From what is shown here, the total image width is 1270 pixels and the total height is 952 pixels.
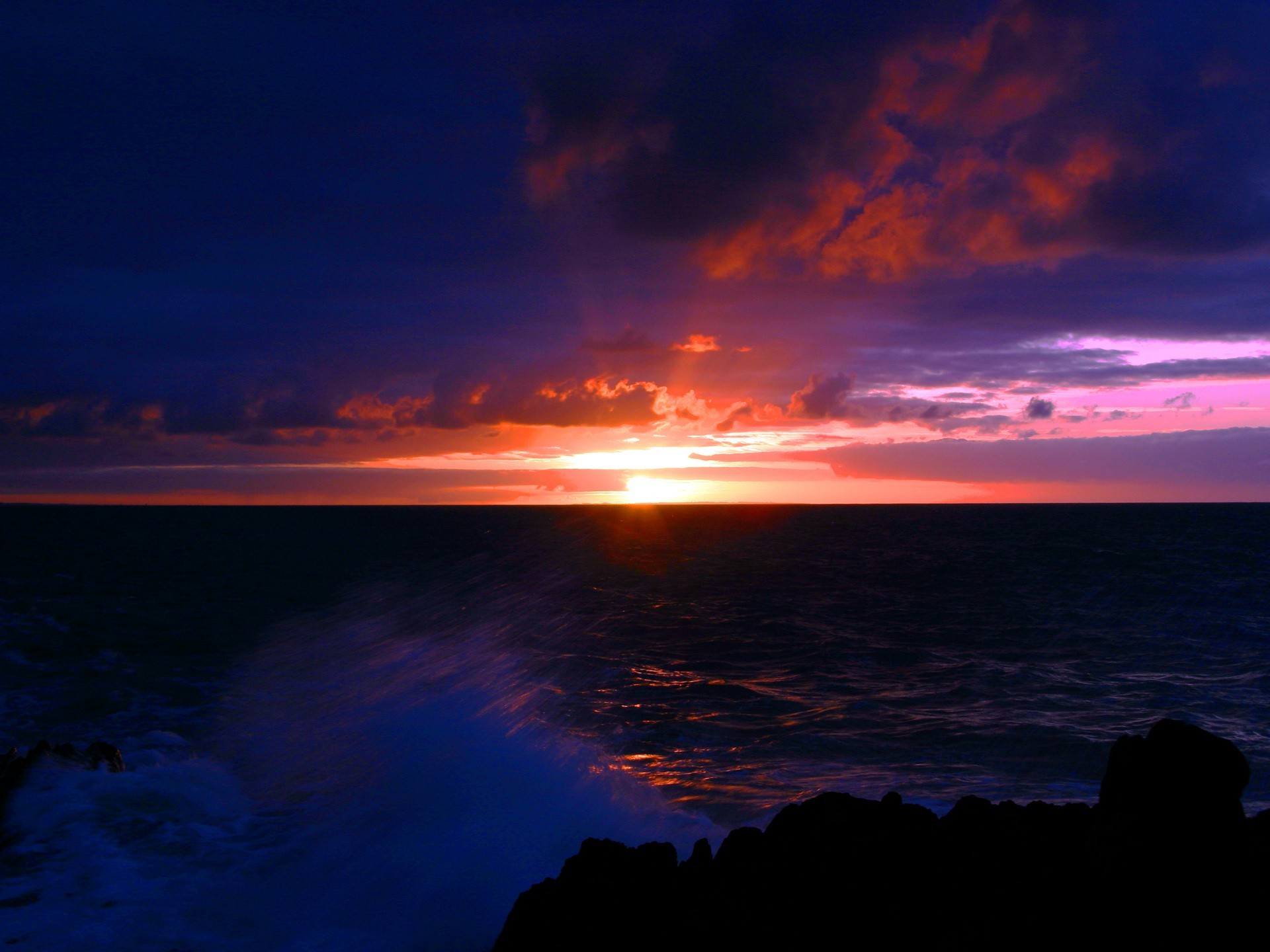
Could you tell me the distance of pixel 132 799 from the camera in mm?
10742

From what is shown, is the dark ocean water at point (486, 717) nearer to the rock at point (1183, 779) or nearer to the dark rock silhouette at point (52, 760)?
the dark rock silhouette at point (52, 760)

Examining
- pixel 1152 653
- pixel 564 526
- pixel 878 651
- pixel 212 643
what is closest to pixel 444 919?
pixel 878 651

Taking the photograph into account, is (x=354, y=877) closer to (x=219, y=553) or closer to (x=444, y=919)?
(x=444, y=919)

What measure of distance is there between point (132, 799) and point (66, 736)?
525cm

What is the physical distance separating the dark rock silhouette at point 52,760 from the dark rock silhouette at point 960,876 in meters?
7.96

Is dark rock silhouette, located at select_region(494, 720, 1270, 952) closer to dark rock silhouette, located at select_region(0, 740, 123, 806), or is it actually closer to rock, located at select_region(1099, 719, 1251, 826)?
rock, located at select_region(1099, 719, 1251, 826)

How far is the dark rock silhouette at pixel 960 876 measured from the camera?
553cm

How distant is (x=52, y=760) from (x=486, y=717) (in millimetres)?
6887

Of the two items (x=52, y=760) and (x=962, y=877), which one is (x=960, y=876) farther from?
(x=52, y=760)

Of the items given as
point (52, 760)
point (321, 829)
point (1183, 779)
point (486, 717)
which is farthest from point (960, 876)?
point (52, 760)

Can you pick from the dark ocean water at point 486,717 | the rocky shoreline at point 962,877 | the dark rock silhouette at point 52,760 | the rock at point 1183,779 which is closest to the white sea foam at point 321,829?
the dark ocean water at point 486,717

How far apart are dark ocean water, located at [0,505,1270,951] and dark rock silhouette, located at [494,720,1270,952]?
7.31 ft

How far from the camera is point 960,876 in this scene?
21.0 feet

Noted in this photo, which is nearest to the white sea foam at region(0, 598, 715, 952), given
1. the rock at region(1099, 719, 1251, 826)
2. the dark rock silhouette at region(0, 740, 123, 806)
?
the dark rock silhouette at region(0, 740, 123, 806)
